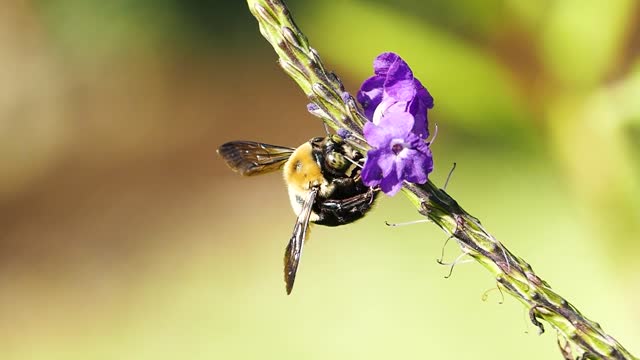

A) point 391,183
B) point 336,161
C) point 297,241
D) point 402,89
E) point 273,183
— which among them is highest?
point 402,89

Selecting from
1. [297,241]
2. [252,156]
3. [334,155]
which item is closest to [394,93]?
[334,155]

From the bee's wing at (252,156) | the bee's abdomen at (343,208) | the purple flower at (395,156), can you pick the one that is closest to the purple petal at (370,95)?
the purple flower at (395,156)

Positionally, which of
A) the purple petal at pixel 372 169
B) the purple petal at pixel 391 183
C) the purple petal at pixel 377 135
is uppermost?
the purple petal at pixel 377 135

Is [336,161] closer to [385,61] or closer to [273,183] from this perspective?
[385,61]

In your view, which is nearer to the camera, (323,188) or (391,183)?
(391,183)

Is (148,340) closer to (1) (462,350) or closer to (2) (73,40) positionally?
(1) (462,350)

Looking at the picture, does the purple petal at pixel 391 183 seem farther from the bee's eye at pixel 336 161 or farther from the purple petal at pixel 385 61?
the bee's eye at pixel 336 161

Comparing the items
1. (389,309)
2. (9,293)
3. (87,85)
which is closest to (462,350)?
(389,309)
